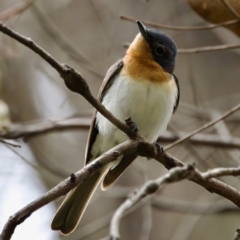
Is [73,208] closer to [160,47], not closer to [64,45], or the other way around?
[160,47]

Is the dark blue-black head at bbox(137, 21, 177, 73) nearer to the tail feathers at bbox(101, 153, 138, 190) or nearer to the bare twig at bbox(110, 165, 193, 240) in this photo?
the tail feathers at bbox(101, 153, 138, 190)

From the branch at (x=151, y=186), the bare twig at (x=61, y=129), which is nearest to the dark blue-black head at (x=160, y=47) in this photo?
the bare twig at (x=61, y=129)

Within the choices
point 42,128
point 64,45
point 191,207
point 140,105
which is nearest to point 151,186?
point 140,105

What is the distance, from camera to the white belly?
11.2 feet

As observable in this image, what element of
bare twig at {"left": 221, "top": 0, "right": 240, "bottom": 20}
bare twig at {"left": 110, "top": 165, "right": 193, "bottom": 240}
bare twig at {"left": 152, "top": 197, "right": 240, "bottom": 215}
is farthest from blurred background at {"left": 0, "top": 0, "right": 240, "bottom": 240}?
bare twig at {"left": 110, "top": 165, "right": 193, "bottom": 240}

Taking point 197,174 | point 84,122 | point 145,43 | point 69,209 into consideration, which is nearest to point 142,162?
point 84,122

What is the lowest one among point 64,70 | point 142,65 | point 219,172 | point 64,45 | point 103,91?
point 219,172

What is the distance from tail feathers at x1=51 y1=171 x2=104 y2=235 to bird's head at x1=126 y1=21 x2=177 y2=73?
0.96 m

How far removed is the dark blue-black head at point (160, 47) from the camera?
3828 millimetres

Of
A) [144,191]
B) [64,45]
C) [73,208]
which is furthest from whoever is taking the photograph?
[64,45]

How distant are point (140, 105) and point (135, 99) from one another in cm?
5

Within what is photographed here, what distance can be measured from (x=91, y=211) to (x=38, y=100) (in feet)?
5.27

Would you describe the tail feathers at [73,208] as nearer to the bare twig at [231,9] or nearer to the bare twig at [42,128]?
the bare twig at [42,128]

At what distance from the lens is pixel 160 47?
387 cm
